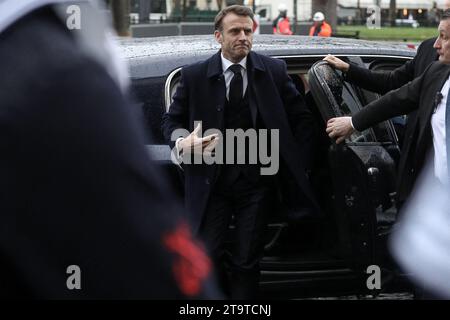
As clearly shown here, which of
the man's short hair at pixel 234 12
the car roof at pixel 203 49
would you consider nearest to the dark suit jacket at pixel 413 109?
the car roof at pixel 203 49

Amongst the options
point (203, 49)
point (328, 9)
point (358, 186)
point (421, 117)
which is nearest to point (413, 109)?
point (421, 117)

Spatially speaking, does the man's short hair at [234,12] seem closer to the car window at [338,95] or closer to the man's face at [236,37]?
the man's face at [236,37]

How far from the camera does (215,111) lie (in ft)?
16.7

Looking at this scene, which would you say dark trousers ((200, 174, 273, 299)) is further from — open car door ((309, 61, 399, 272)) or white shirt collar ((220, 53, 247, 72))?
white shirt collar ((220, 53, 247, 72))

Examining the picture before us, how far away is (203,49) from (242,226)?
1115 millimetres

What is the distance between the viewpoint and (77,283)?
3.81 feet

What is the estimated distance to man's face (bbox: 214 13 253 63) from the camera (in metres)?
5.17

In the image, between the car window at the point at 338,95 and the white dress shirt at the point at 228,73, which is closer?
the car window at the point at 338,95

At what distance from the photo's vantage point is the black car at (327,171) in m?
5.00

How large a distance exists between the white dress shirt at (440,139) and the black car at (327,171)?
1.58 ft

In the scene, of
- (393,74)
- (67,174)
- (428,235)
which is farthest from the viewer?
(393,74)

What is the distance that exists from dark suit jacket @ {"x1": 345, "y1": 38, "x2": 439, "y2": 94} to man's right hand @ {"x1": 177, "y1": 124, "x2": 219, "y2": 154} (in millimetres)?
937

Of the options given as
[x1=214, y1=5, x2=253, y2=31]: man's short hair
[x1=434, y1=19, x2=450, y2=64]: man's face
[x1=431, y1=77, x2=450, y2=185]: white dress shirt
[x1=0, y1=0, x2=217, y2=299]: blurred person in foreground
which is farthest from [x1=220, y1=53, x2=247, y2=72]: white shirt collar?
[x1=0, y1=0, x2=217, y2=299]: blurred person in foreground

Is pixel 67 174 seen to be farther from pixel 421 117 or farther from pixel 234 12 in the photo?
pixel 234 12
